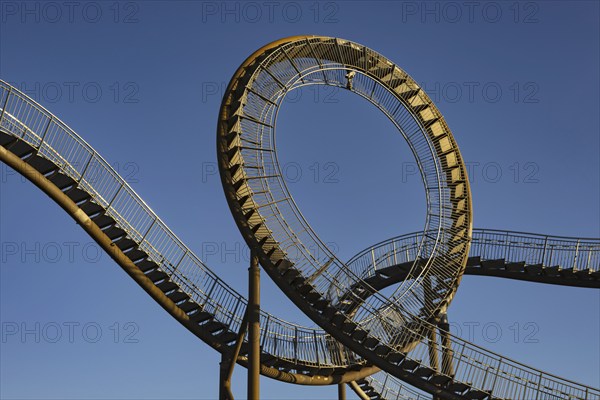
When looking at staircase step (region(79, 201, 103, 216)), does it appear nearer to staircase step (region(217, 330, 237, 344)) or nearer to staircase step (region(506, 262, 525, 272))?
staircase step (region(217, 330, 237, 344))

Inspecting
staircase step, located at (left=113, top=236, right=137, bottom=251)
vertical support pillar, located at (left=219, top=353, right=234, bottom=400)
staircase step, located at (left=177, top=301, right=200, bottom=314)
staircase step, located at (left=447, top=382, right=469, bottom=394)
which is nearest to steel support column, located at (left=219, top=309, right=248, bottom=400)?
vertical support pillar, located at (left=219, top=353, right=234, bottom=400)

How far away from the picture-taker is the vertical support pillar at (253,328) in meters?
16.3

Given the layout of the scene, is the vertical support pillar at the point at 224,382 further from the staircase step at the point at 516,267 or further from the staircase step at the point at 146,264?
the staircase step at the point at 516,267

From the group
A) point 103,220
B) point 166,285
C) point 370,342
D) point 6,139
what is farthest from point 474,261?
point 6,139

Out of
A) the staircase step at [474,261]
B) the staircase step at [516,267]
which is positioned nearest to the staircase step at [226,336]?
the staircase step at [474,261]

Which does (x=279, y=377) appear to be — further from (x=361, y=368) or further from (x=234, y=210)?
(x=234, y=210)

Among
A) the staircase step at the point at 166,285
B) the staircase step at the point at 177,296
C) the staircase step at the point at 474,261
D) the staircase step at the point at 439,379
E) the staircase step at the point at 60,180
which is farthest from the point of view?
the staircase step at the point at 474,261

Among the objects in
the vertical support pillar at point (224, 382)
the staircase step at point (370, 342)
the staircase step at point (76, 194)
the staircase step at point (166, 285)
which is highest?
the staircase step at point (76, 194)

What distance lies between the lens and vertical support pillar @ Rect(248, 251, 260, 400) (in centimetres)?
1634

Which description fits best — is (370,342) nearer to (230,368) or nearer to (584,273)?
(230,368)

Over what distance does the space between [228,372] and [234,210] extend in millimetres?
3706

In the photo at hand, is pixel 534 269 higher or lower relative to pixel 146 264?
higher

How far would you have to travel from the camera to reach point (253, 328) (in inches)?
661

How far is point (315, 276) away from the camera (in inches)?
676
